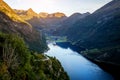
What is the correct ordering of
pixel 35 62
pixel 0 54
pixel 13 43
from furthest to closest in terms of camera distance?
pixel 35 62 < pixel 13 43 < pixel 0 54

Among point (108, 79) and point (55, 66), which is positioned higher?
point (55, 66)

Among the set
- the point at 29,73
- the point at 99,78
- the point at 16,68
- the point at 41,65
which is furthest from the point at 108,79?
the point at 16,68

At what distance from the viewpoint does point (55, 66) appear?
14462 centimetres

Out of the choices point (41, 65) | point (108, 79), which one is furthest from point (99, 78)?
point (41, 65)

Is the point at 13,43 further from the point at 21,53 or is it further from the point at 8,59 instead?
the point at 8,59

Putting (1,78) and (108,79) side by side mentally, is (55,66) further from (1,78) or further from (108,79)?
(1,78)

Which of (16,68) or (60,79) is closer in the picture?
(16,68)

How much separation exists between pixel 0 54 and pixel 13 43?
7855 millimetres

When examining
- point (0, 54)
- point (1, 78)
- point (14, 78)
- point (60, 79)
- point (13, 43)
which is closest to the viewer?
point (1, 78)

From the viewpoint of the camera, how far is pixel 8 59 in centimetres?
7488

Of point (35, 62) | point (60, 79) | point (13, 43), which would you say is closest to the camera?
point (13, 43)

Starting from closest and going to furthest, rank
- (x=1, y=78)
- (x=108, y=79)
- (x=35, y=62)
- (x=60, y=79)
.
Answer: (x=1, y=78) < (x=35, y=62) < (x=60, y=79) < (x=108, y=79)

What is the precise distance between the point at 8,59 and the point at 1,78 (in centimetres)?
917

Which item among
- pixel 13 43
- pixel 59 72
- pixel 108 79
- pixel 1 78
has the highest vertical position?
pixel 13 43
